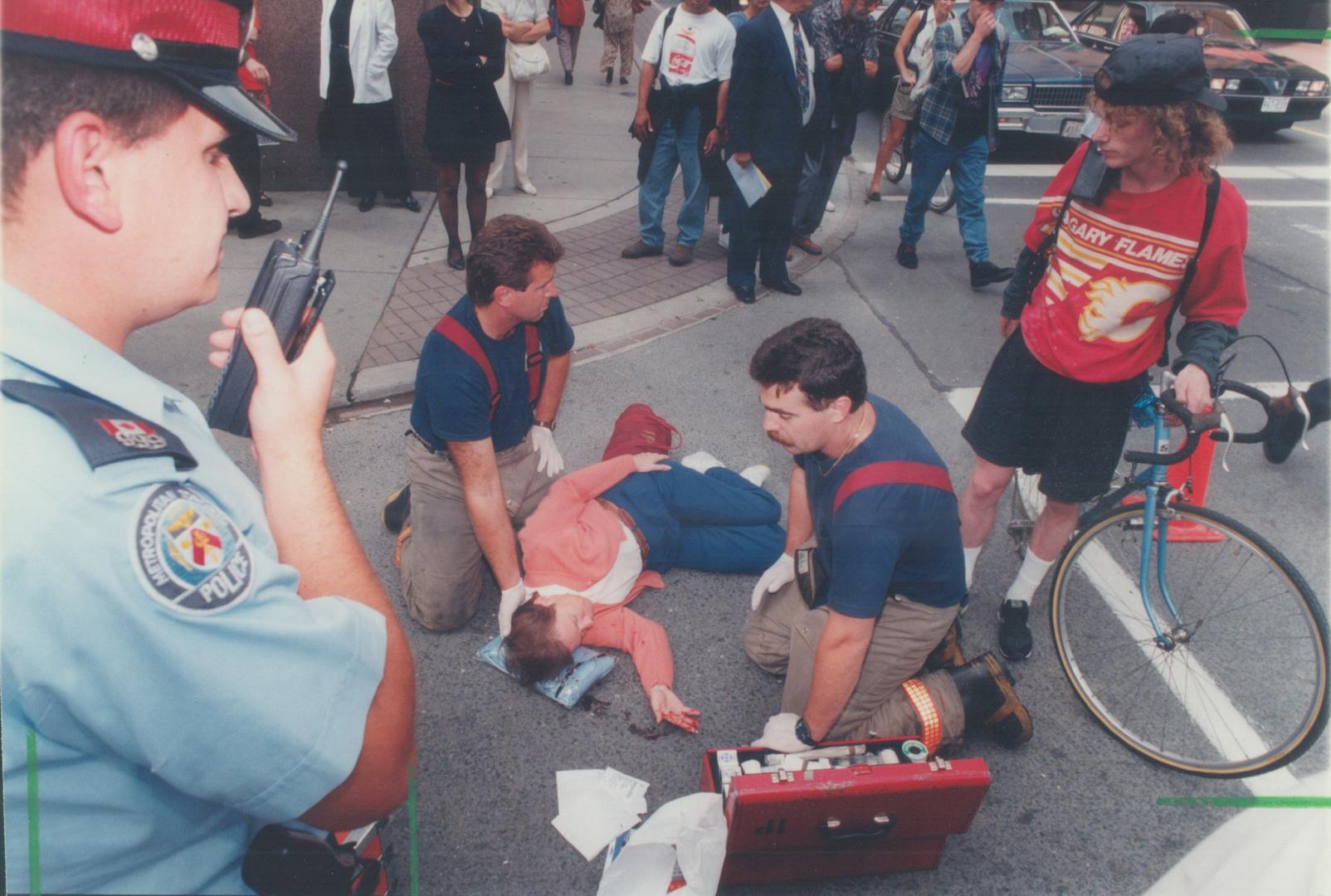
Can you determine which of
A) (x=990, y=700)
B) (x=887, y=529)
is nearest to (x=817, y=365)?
(x=887, y=529)

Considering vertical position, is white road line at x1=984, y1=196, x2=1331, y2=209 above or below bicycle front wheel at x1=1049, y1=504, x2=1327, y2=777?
above

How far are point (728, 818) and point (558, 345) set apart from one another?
2198mm

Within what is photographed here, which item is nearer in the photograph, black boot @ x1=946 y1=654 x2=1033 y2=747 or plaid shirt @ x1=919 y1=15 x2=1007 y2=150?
black boot @ x1=946 y1=654 x2=1033 y2=747

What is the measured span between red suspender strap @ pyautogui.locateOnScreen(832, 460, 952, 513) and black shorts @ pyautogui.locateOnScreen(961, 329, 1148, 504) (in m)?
0.86

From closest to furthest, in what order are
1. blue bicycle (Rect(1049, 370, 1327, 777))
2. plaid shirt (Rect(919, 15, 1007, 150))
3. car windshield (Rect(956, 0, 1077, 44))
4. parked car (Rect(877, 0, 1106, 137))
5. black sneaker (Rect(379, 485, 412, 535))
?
blue bicycle (Rect(1049, 370, 1327, 777)) < black sneaker (Rect(379, 485, 412, 535)) < plaid shirt (Rect(919, 15, 1007, 150)) < parked car (Rect(877, 0, 1106, 137)) < car windshield (Rect(956, 0, 1077, 44))

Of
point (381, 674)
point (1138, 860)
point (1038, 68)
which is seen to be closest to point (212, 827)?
point (381, 674)

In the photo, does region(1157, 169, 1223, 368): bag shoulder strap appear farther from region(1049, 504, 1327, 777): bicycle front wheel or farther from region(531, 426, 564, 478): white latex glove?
region(531, 426, 564, 478): white latex glove

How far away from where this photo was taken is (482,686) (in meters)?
3.14

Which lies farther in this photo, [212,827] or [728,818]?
[728,818]

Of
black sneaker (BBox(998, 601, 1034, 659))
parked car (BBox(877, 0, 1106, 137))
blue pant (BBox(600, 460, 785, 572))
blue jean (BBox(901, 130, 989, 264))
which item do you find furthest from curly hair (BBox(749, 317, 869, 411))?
parked car (BBox(877, 0, 1106, 137))

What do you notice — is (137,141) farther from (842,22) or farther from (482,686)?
(842,22)

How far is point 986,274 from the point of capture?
254 inches

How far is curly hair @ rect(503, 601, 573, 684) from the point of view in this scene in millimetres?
2975

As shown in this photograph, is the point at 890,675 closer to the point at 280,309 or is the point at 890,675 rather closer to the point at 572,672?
the point at 572,672
